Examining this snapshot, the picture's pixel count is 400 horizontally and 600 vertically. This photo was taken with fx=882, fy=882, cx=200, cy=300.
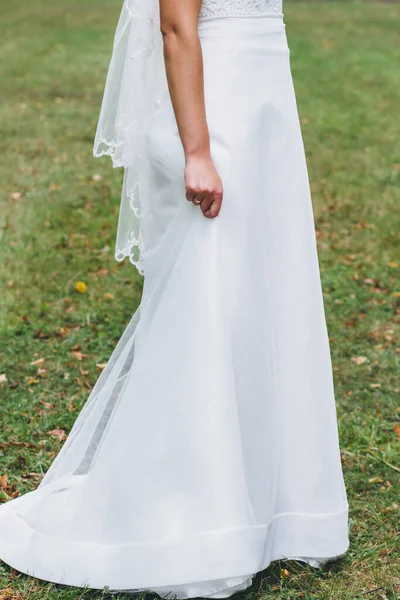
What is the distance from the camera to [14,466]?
3.80m

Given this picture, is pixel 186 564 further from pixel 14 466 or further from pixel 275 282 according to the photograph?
pixel 14 466

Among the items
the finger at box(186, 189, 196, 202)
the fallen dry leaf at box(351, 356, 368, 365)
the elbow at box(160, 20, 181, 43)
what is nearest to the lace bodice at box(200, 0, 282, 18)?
the elbow at box(160, 20, 181, 43)

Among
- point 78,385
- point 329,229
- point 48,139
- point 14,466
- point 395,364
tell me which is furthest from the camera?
point 48,139

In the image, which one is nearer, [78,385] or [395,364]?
[78,385]

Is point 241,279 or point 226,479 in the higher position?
point 241,279

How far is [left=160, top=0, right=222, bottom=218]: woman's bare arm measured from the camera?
251 cm

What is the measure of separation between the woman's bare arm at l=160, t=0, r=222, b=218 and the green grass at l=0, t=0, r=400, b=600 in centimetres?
132

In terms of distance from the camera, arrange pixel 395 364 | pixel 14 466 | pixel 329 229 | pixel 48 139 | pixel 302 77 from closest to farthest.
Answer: pixel 14 466 → pixel 395 364 → pixel 329 229 → pixel 48 139 → pixel 302 77

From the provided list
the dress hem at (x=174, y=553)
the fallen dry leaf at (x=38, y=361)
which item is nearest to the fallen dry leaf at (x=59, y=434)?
the fallen dry leaf at (x=38, y=361)

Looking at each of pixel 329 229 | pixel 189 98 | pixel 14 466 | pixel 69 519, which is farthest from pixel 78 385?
pixel 329 229

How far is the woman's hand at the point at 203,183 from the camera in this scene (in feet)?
8.41

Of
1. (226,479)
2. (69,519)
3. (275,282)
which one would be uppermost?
(275,282)

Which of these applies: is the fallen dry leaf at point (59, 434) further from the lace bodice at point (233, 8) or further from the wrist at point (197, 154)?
the lace bodice at point (233, 8)

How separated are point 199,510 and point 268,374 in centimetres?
47
